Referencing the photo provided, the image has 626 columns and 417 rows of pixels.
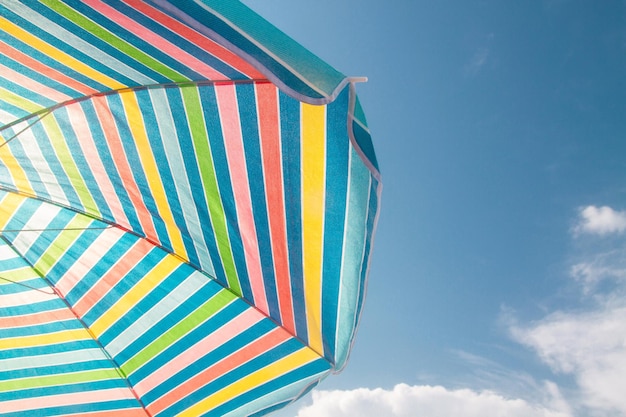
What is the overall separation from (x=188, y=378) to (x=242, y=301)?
2.19 feet

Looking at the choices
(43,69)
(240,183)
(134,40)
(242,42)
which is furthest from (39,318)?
(242,42)

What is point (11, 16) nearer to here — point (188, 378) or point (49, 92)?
point (49, 92)

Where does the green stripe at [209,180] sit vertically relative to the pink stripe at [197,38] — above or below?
below

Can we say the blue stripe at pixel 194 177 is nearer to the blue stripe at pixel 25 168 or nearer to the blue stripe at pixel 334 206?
the blue stripe at pixel 334 206

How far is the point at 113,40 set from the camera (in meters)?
1.58

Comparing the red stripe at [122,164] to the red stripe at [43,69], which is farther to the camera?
the red stripe at [122,164]

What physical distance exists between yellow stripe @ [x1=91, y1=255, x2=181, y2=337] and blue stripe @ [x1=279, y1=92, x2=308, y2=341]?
2.40 feet

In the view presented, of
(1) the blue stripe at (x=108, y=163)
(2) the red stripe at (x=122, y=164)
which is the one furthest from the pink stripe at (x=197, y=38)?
(1) the blue stripe at (x=108, y=163)

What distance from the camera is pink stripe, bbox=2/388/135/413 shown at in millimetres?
2580

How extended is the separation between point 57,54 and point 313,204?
116 centimetres

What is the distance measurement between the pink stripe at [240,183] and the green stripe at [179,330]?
0.23 m

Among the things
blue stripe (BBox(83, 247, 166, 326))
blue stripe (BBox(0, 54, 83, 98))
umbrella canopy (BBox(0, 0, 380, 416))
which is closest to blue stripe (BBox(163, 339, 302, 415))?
umbrella canopy (BBox(0, 0, 380, 416))

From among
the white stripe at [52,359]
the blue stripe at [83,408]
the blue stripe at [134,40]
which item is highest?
the blue stripe at [134,40]

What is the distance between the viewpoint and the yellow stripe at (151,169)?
1827 mm
